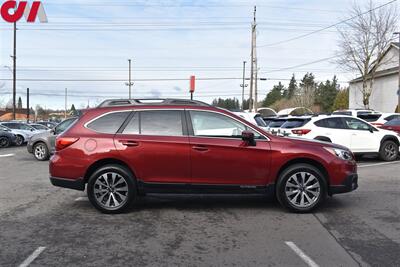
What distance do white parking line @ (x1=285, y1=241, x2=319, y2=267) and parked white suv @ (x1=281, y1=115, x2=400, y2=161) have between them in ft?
27.4

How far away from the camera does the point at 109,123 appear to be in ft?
23.8

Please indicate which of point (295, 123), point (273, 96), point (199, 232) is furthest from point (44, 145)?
point (273, 96)

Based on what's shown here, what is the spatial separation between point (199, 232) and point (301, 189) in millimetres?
1997

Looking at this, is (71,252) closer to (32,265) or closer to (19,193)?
(32,265)

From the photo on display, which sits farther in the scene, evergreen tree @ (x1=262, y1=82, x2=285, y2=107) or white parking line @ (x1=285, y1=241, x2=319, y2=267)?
evergreen tree @ (x1=262, y1=82, x2=285, y2=107)

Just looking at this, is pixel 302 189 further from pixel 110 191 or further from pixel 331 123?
pixel 331 123

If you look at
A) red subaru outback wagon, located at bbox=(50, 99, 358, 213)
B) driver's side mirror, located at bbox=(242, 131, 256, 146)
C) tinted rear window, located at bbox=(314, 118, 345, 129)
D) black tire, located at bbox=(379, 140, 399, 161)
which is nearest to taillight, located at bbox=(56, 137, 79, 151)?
red subaru outback wagon, located at bbox=(50, 99, 358, 213)

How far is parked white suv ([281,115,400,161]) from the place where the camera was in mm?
13711

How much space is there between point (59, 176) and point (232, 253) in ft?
11.4

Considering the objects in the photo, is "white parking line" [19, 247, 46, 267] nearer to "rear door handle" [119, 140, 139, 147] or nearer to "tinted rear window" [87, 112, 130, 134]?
"rear door handle" [119, 140, 139, 147]

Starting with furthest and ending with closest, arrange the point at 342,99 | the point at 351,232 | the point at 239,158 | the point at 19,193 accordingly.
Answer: the point at 342,99, the point at 19,193, the point at 239,158, the point at 351,232

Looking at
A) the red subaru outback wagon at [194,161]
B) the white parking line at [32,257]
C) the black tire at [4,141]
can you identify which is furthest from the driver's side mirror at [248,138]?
the black tire at [4,141]

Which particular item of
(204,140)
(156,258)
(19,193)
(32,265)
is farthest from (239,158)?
(19,193)

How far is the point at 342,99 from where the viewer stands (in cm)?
7044
